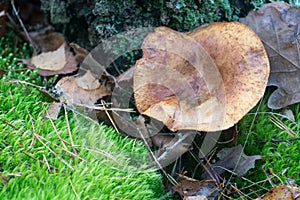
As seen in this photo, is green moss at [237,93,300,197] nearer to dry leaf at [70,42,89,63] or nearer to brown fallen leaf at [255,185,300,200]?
brown fallen leaf at [255,185,300,200]

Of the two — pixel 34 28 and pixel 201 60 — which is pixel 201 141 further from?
pixel 34 28

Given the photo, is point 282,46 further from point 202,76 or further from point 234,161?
point 234,161

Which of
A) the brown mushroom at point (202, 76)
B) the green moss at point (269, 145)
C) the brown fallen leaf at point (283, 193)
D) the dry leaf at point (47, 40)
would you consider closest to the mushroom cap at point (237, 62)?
the brown mushroom at point (202, 76)

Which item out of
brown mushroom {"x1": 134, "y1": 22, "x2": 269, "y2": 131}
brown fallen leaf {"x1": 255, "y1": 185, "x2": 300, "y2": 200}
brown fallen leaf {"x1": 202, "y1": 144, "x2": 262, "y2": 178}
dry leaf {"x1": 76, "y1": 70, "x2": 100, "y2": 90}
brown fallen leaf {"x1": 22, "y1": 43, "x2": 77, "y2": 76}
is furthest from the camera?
brown fallen leaf {"x1": 22, "y1": 43, "x2": 77, "y2": 76}

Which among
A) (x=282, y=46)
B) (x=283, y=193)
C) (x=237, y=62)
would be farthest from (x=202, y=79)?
(x=283, y=193)

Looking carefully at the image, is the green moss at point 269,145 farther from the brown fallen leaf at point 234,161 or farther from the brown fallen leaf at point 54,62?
the brown fallen leaf at point 54,62

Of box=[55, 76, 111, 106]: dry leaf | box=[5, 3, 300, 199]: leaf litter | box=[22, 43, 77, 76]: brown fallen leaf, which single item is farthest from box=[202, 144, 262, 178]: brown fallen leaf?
box=[22, 43, 77, 76]: brown fallen leaf
